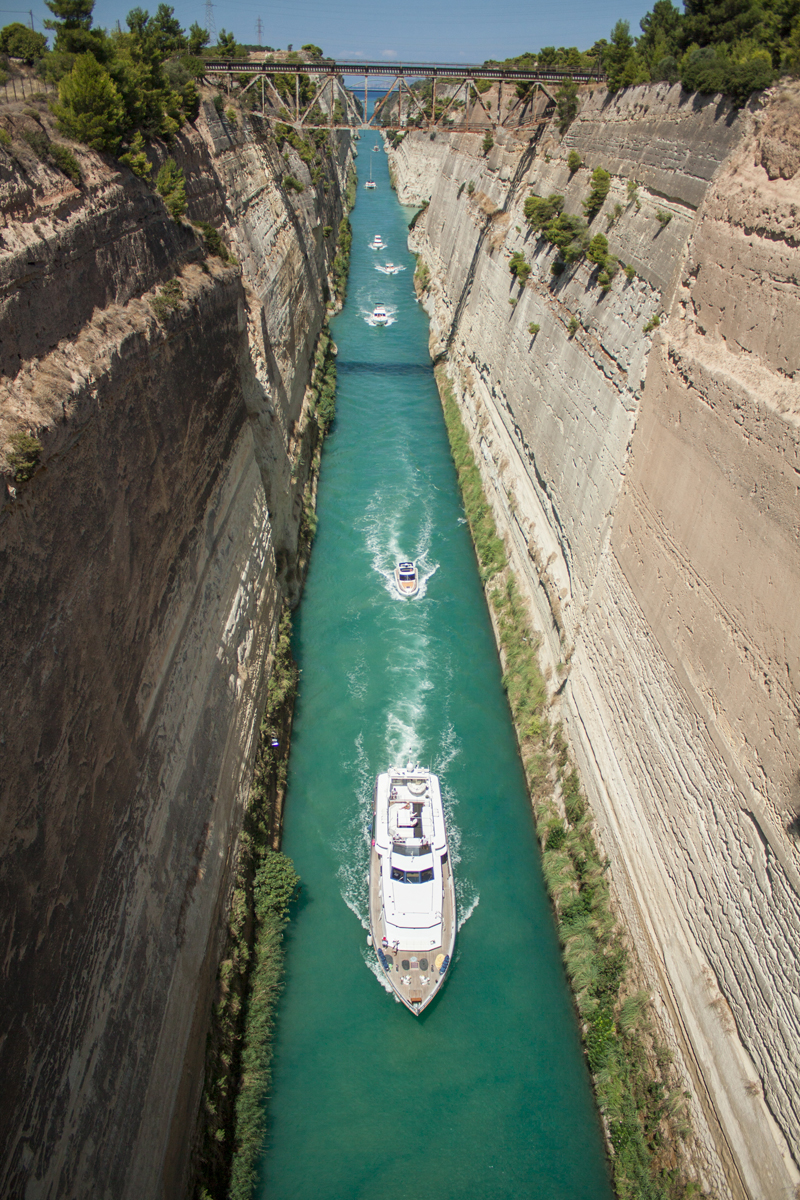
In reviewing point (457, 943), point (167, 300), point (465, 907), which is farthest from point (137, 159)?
point (457, 943)

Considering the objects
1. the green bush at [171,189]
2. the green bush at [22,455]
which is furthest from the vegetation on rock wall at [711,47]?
the green bush at [22,455]

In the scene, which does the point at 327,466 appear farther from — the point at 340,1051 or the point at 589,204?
the point at 340,1051

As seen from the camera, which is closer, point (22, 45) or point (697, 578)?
point (697, 578)

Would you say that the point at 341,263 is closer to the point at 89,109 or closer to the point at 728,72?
the point at 728,72

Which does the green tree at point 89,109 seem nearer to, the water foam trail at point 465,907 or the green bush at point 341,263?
the water foam trail at point 465,907

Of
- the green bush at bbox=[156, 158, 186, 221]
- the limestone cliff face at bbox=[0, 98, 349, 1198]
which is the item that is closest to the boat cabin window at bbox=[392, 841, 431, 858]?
the limestone cliff face at bbox=[0, 98, 349, 1198]

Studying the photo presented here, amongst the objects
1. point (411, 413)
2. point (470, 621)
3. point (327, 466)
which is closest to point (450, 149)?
point (411, 413)
